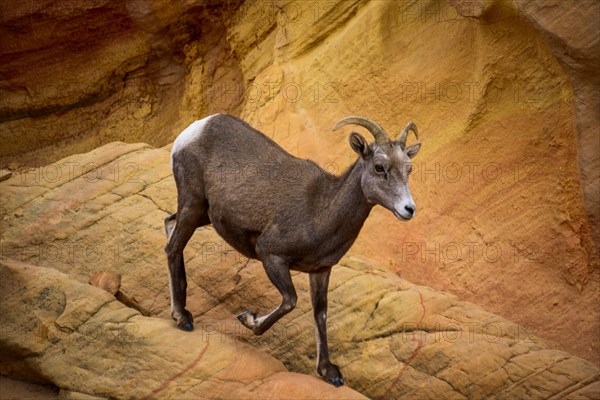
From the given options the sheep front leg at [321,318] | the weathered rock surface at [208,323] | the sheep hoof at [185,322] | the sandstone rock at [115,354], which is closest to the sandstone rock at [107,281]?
the weathered rock surface at [208,323]

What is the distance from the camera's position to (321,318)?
365 inches

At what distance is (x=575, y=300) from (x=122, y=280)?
5147mm

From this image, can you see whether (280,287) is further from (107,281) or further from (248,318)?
(107,281)

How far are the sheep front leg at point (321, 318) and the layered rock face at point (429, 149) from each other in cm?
43

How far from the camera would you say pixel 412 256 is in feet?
38.1

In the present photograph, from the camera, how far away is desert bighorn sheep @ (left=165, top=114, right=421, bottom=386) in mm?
8797

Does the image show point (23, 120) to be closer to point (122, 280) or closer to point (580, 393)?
point (122, 280)

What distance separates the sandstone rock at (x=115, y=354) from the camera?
8.54 metres

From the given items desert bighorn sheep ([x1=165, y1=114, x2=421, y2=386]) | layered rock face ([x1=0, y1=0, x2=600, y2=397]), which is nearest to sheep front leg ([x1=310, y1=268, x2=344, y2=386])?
desert bighorn sheep ([x1=165, y1=114, x2=421, y2=386])

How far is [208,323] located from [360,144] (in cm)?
268

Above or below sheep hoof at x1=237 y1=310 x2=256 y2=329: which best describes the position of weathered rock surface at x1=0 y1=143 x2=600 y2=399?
below

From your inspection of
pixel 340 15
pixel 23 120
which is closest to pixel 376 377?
pixel 340 15

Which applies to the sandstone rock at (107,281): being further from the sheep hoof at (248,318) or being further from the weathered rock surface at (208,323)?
the sheep hoof at (248,318)

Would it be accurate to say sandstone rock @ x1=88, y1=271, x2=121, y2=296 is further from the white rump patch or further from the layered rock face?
the white rump patch
